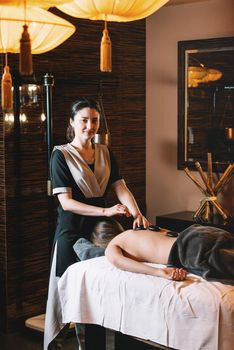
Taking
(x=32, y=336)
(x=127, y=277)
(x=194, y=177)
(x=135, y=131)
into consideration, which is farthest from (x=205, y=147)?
(x=127, y=277)

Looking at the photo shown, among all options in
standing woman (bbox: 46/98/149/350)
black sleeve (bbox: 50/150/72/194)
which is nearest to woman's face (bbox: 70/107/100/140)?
standing woman (bbox: 46/98/149/350)

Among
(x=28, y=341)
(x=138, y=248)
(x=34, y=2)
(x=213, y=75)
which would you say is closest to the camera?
(x=34, y=2)

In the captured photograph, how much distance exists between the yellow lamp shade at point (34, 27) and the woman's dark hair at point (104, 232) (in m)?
0.99

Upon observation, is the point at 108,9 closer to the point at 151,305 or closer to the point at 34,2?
the point at 34,2

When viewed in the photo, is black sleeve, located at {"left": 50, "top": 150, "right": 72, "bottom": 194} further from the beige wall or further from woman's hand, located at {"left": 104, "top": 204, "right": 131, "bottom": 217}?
the beige wall

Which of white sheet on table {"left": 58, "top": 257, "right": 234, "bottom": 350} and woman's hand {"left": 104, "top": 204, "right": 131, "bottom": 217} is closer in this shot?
white sheet on table {"left": 58, "top": 257, "right": 234, "bottom": 350}

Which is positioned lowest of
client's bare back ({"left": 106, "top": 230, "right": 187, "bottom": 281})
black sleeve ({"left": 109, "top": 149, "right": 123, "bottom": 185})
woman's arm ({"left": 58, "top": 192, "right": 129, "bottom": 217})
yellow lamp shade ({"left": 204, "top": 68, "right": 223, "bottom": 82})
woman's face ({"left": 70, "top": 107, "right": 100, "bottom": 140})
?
client's bare back ({"left": 106, "top": 230, "right": 187, "bottom": 281})

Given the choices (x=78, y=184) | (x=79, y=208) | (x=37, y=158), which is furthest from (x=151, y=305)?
(x=37, y=158)

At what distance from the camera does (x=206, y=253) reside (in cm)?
284

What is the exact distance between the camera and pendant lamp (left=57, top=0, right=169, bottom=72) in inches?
102

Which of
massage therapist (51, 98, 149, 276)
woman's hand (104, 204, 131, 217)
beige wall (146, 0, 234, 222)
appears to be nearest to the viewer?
woman's hand (104, 204, 131, 217)

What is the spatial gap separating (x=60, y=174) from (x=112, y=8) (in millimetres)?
1167

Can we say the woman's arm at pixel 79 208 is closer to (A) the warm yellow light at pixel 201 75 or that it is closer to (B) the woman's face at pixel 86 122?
(B) the woman's face at pixel 86 122

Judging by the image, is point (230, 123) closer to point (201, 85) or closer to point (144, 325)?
point (201, 85)
